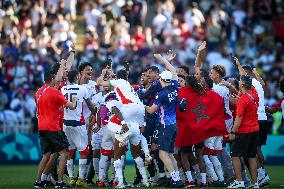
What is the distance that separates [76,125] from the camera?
20.4m

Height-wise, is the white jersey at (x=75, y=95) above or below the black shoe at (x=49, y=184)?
above

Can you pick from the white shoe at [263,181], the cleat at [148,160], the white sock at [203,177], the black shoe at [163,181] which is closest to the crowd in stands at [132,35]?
the white shoe at [263,181]

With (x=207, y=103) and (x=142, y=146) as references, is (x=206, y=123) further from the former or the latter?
(x=142, y=146)

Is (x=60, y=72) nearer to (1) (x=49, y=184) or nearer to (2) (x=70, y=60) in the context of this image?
(2) (x=70, y=60)

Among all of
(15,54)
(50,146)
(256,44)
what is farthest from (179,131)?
(256,44)

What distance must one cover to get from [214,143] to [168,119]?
152cm

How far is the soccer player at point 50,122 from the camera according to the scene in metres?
19.4

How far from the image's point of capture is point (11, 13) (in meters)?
33.9

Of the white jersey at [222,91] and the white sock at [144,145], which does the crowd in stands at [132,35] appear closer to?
the white jersey at [222,91]

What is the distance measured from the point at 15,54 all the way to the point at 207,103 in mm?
13614

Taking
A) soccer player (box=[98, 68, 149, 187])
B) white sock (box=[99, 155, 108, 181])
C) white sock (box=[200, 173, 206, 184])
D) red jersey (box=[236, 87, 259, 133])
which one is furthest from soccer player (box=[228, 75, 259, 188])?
white sock (box=[99, 155, 108, 181])

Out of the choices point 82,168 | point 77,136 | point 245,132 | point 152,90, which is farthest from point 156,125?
point 245,132

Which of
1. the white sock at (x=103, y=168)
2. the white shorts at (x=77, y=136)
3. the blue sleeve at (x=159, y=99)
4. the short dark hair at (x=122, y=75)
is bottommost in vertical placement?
the white sock at (x=103, y=168)

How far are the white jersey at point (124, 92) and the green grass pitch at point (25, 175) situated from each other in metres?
2.74
